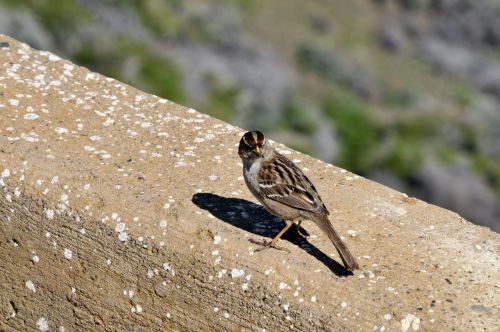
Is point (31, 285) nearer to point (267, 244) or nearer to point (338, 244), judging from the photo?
point (267, 244)

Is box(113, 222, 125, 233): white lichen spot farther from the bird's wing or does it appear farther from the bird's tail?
the bird's tail

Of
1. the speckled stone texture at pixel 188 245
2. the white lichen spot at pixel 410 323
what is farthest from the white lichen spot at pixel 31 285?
the white lichen spot at pixel 410 323

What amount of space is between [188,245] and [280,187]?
2.32ft

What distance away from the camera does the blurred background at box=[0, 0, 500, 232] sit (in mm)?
24250

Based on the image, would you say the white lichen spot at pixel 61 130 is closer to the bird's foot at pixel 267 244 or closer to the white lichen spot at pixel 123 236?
the white lichen spot at pixel 123 236

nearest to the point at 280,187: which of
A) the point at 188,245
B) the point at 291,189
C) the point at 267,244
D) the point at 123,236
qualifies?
the point at 291,189

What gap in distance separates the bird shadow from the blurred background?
16979 mm

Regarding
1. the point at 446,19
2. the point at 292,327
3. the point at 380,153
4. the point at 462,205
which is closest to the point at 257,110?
the point at 380,153

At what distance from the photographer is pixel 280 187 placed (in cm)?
526

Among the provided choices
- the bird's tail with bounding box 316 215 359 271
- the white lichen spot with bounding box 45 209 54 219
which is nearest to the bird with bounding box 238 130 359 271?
the bird's tail with bounding box 316 215 359 271

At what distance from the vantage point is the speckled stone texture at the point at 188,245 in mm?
4531

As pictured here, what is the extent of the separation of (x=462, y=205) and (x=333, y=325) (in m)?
19.7

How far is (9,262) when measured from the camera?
5.18 metres

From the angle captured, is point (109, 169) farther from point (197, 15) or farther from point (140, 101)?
point (197, 15)
